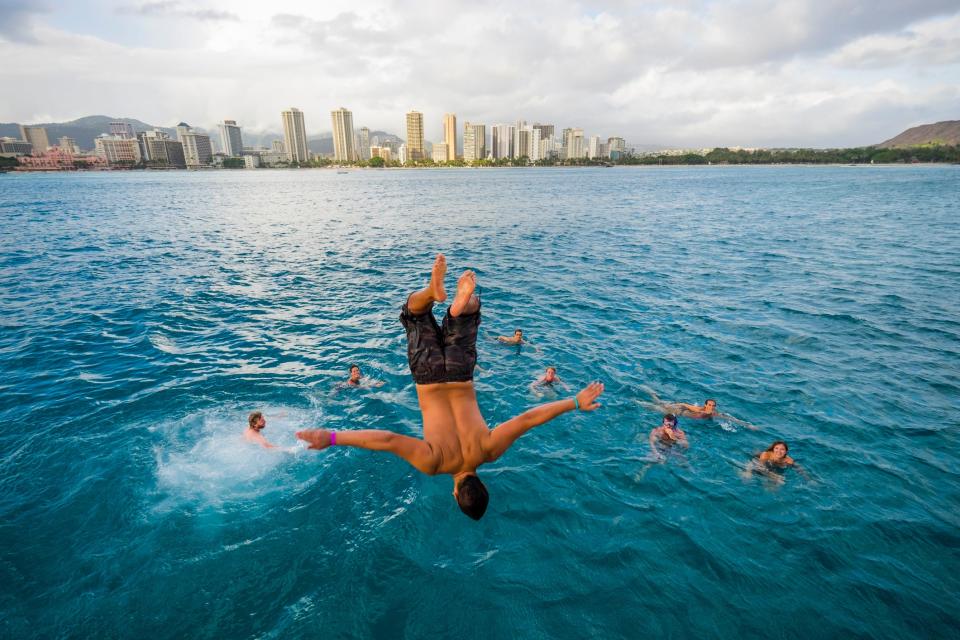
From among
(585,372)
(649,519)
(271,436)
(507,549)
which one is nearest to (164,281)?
(271,436)

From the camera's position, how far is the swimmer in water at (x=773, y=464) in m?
10.5

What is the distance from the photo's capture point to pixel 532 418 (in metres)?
5.97

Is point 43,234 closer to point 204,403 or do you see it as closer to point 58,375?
point 58,375

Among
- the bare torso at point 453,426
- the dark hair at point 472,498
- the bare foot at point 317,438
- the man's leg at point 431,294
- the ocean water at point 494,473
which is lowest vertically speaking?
the ocean water at point 494,473

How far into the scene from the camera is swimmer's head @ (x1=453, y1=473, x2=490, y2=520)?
6.31 meters

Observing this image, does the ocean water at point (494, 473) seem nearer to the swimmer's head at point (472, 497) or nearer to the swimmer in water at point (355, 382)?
the swimmer in water at point (355, 382)

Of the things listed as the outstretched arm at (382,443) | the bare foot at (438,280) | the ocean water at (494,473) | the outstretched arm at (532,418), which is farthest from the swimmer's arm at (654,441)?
the bare foot at (438,280)

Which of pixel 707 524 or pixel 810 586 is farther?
pixel 707 524

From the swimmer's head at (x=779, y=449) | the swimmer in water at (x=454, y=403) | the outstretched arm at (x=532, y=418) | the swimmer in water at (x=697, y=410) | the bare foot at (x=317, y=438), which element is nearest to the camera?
the bare foot at (x=317, y=438)

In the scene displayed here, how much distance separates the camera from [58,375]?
14.6 m

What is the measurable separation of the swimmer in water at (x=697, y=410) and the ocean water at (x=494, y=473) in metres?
0.34

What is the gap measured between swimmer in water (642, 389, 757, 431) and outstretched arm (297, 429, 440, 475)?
9.24 metres

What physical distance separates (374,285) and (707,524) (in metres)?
20.8

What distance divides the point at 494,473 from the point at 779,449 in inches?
272
